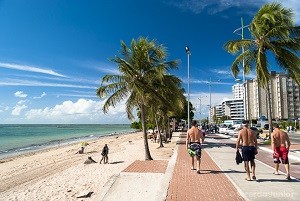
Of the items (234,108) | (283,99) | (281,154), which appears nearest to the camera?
(281,154)

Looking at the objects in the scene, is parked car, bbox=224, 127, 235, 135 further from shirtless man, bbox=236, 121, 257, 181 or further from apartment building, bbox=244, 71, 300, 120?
apartment building, bbox=244, 71, 300, 120

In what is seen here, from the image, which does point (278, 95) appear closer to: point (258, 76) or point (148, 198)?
point (258, 76)

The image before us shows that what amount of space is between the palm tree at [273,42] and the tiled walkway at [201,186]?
1074cm

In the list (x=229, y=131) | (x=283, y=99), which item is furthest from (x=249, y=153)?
(x=283, y=99)

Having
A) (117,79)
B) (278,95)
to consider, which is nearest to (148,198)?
(117,79)

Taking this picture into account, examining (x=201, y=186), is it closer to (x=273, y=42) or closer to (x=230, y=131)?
(x=273, y=42)

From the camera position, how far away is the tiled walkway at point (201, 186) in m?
7.61

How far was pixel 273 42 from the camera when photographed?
67.0ft

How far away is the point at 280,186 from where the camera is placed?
8398mm

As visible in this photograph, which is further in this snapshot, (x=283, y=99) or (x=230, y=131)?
(x=283, y=99)

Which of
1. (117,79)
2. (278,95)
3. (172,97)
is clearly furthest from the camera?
(278,95)

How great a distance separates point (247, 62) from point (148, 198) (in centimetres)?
1637

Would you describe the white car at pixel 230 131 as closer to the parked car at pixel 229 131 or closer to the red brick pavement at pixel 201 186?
the parked car at pixel 229 131

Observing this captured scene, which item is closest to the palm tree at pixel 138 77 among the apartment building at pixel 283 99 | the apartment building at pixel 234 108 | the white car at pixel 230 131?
the white car at pixel 230 131
